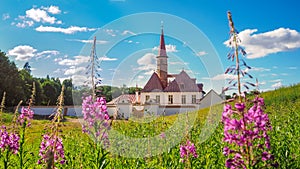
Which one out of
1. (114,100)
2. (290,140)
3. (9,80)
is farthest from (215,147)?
(9,80)

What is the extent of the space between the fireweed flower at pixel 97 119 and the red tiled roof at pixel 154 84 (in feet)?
16.5

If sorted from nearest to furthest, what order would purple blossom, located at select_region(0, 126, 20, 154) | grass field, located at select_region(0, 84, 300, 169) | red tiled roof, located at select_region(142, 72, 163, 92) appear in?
purple blossom, located at select_region(0, 126, 20, 154)
grass field, located at select_region(0, 84, 300, 169)
red tiled roof, located at select_region(142, 72, 163, 92)

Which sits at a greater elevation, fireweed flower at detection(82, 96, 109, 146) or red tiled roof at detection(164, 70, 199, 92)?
red tiled roof at detection(164, 70, 199, 92)

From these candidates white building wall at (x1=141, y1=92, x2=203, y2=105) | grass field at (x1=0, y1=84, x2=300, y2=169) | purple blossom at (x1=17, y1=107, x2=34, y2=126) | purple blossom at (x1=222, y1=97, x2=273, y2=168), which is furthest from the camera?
white building wall at (x1=141, y1=92, x2=203, y2=105)

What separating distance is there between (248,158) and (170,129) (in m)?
7.79

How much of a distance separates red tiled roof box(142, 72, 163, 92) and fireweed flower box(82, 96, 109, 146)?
5025mm

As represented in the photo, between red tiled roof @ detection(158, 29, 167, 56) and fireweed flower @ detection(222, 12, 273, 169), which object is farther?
red tiled roof @ detection(158, 29, 167, 56)

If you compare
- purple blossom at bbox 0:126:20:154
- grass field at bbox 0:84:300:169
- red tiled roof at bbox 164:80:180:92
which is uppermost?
A: red tiled roof at bbox 164:80:180:92

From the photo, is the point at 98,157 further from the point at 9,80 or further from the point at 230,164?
the point at 9,80

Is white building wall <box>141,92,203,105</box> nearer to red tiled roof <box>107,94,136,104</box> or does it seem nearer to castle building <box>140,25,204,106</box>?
castle building <box>140,25,204,106</box>

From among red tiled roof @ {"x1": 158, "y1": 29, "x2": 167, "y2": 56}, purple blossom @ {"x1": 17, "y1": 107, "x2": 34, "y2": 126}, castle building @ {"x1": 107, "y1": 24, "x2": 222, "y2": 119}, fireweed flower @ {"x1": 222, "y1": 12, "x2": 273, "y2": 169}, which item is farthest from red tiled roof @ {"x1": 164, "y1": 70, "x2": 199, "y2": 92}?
fireweed flower @ {"x1": 222, "y1": 12, "x2": 273, "y2": 169}

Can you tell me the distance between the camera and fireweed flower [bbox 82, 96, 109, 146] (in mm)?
4351

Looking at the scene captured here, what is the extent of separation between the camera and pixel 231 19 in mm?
2471

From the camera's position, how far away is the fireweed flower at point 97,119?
14.3 ft
